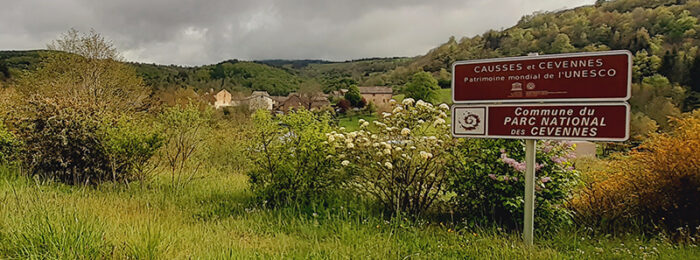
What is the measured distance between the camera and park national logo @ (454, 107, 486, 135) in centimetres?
434

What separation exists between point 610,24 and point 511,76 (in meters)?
104

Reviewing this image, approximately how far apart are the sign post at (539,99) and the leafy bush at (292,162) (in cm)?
206

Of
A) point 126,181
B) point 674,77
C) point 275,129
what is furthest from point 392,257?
point 674,77

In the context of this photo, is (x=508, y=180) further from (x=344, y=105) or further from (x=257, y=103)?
(x=344, y=105)

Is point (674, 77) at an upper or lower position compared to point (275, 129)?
upper

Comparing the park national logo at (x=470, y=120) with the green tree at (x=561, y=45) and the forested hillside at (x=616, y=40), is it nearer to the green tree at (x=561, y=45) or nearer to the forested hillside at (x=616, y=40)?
the forested hillside at (x=616, y=40)

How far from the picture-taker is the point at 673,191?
5.12m

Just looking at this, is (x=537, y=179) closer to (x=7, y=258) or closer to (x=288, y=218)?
(x=288, y=218)

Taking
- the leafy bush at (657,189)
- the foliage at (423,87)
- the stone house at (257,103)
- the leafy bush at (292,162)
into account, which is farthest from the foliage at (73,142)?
the foliage at (423,87)

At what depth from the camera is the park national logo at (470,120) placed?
14.2ft

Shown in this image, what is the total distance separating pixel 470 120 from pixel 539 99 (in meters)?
0.74

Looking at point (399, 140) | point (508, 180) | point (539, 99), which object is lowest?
point (508, 180)

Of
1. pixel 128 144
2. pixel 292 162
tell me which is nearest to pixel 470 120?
pixel 292 162

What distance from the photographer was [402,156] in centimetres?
517
